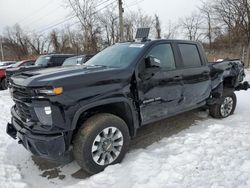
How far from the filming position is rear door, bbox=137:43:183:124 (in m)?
4.18

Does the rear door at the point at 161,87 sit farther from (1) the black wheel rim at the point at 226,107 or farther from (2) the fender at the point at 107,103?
(1) the black wheel rim at the point at 226,107

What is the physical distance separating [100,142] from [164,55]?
202cm

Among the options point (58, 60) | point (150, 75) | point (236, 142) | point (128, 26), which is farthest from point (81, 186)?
point (128, 26)

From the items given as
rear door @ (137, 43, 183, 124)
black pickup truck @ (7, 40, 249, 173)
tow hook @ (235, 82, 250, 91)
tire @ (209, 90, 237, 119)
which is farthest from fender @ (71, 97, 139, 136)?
tow hook @ (235, 82, 250, 91)

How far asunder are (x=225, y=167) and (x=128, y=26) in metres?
41.9

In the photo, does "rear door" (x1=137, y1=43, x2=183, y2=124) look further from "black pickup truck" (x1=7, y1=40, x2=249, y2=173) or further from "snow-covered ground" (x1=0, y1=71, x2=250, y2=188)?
"snow-covered ground" (x1=0, y1=71, x2=250, y2=188)

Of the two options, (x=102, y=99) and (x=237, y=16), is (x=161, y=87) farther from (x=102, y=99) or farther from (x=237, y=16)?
(x=237, y=16)

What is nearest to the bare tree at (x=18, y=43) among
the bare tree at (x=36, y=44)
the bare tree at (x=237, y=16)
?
the bare tree at (x=36, y=44)

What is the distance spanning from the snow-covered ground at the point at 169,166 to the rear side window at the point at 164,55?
1.39 meters

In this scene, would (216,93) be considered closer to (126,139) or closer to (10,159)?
(126,139)

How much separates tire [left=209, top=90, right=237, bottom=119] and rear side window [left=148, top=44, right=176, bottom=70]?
2020mm

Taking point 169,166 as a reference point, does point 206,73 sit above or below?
above

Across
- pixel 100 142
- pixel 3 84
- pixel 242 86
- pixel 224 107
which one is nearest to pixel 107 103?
pixel 100 142

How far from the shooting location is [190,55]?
534cm
